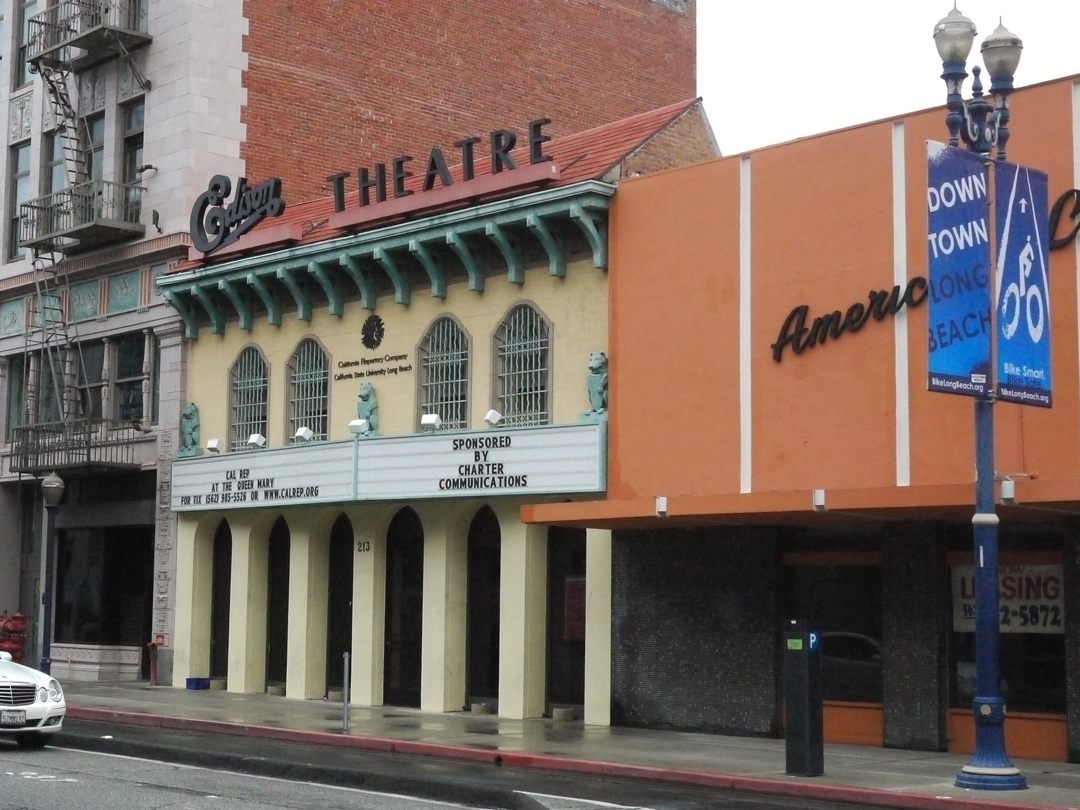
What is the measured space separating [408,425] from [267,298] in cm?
423

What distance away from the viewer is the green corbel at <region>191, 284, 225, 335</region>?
2913cm

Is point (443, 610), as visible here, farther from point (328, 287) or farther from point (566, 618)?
point (328, 287)

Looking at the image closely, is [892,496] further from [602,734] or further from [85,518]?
[85,518]

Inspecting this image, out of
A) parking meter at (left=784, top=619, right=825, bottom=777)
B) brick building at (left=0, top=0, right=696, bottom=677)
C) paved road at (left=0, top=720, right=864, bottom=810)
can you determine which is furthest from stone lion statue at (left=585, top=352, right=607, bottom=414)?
brick building at (left=0, top=0, right=696, bottom=677)

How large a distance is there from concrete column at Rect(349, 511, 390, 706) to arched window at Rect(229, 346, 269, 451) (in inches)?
129

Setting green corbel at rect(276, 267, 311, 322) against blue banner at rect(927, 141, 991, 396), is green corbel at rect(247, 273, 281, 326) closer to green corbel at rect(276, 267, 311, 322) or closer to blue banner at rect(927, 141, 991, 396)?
green corbel at rect(276, 267, 311, 322)

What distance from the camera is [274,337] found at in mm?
28375

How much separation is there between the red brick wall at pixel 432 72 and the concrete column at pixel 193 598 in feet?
22.6

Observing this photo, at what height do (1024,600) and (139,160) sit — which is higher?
(139,160)

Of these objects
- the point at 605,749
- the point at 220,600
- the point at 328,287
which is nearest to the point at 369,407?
the point at 328,287

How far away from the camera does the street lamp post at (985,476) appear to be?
49.4ft

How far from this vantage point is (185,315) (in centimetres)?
2998

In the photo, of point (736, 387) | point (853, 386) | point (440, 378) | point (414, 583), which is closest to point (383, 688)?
point (414, 583)

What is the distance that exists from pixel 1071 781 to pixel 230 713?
12892 millimetres
